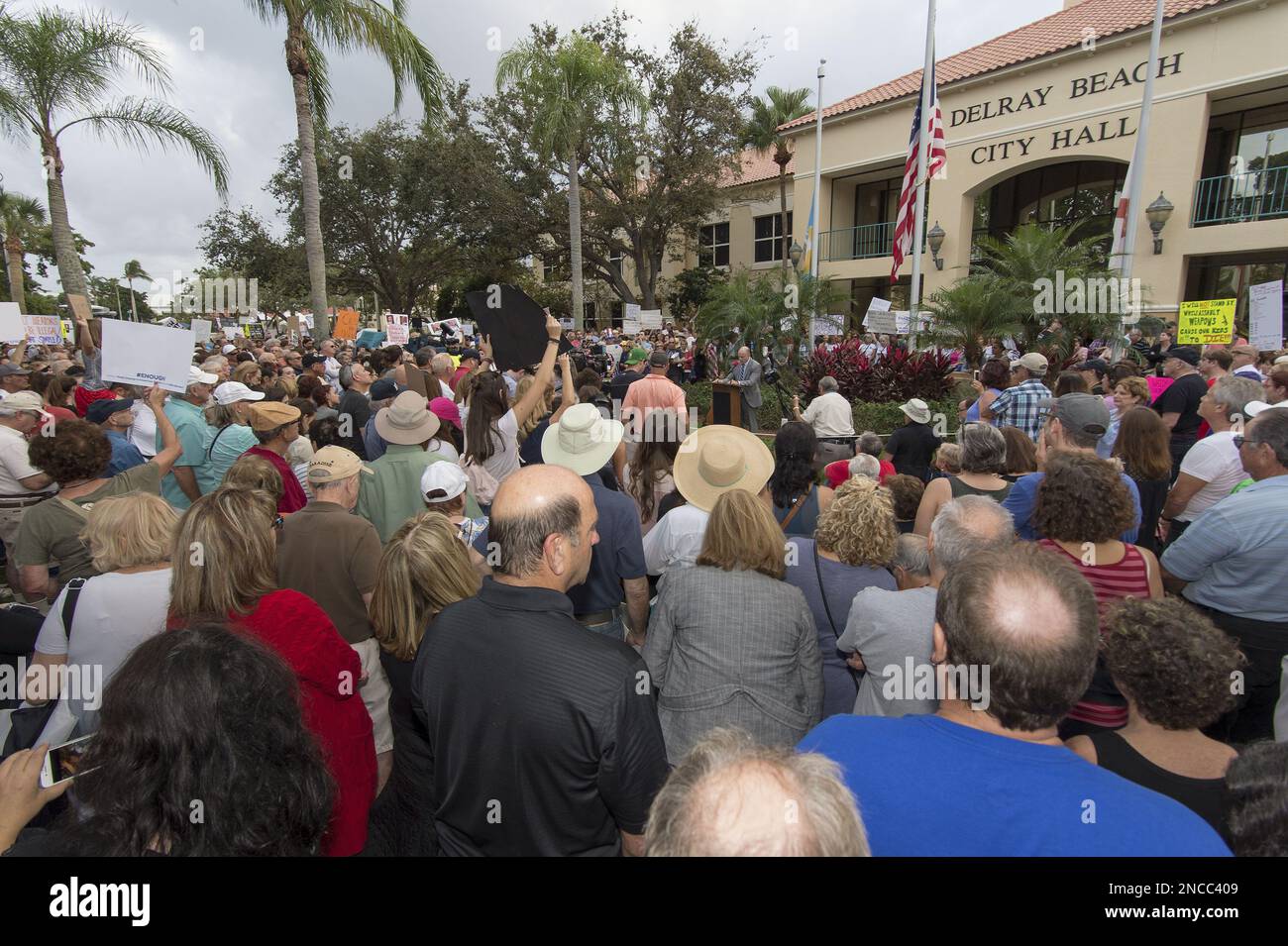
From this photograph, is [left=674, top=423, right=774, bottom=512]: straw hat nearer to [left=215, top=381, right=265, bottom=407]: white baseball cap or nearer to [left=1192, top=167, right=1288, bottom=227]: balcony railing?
[left=215, top=381, right=265, bottom=407]: white baseball cap

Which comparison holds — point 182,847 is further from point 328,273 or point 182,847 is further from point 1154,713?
point 328,273

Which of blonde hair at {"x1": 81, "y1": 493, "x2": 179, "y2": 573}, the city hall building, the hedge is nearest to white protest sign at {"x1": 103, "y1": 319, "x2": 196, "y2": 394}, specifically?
blonde hair at {"x1": 81, "y1": 493, "x2": 179, "y2": 573}

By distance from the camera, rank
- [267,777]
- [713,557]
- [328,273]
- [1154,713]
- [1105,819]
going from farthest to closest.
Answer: [328,273], [713,557], [1154,713], [267,777], [1105,819]

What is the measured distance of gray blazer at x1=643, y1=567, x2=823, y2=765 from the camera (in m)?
2.49

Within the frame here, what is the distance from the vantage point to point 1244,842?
1.52 meters

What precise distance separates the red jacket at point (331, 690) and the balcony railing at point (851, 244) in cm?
2716

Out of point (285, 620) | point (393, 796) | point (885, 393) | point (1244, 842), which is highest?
point (885, 393)

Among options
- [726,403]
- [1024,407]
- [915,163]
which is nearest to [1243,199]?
[915,163]

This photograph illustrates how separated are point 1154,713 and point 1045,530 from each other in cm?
118

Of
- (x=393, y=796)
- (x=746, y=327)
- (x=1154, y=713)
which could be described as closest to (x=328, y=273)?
(x=746, y=327)

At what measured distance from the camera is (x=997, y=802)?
1319mm

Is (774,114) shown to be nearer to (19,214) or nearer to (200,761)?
(200,761)

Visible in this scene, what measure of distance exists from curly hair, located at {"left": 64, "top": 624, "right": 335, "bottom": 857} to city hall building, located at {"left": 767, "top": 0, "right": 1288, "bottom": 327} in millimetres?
16031

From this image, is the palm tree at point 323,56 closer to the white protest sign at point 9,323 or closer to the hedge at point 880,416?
the white protest sign at point 9,323
